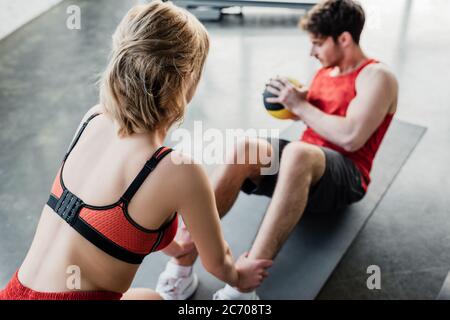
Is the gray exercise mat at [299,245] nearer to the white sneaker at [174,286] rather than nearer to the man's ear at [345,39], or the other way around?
the white sneaker at [174,286]

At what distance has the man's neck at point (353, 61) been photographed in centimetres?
188

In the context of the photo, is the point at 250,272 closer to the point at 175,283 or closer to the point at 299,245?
the point at 175,283

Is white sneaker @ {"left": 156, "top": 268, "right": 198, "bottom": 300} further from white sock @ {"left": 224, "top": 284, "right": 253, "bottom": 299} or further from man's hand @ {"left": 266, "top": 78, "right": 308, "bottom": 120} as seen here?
man's hand @ {"left": 266, "top": 78, "right": 308, "bottom": 120}

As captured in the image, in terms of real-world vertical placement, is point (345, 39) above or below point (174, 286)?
above

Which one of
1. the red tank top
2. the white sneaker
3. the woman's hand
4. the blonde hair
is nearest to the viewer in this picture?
the blonde hair

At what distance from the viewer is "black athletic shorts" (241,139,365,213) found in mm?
1768

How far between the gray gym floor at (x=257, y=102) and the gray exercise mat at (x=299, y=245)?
2.1 inches

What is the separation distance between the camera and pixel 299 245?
1.92 m

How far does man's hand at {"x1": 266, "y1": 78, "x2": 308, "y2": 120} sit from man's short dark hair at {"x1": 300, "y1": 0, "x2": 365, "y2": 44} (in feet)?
0.82

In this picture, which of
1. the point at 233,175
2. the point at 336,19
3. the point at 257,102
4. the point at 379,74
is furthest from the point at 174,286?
the point at 257,102

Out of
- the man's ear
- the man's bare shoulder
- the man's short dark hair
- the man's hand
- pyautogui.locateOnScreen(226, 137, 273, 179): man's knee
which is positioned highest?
the man's short dark hair

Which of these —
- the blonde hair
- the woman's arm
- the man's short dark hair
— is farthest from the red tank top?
the blonde hair

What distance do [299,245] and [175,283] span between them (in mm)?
579
